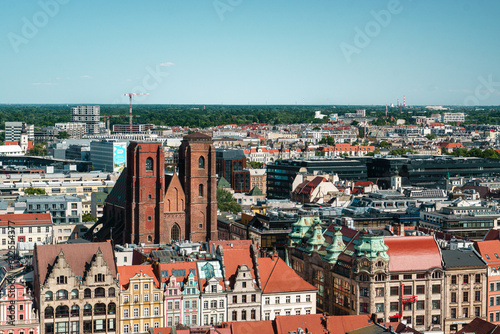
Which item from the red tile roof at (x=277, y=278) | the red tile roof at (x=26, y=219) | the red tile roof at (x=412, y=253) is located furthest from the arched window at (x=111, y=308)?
the red tile roof at (x=26, y=219)

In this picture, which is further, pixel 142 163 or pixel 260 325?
pixel 142 163

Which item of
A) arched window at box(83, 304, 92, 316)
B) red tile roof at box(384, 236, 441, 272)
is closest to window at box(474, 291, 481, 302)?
red tile roof at box(384, 236, 441, 272)

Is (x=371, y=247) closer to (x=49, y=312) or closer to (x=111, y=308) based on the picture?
(x=111, y=308)

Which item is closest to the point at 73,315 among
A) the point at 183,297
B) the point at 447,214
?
the point at 183,297

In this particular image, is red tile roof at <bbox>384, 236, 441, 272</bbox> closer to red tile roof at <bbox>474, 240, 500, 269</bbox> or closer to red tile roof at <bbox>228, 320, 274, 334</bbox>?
red tile roof at <bbox>474, 240, 500, 269</bbox>

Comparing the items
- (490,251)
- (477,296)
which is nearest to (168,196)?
(490,251)

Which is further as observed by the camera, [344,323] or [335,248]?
[335,248]

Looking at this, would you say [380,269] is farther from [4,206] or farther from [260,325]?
[4,206]
